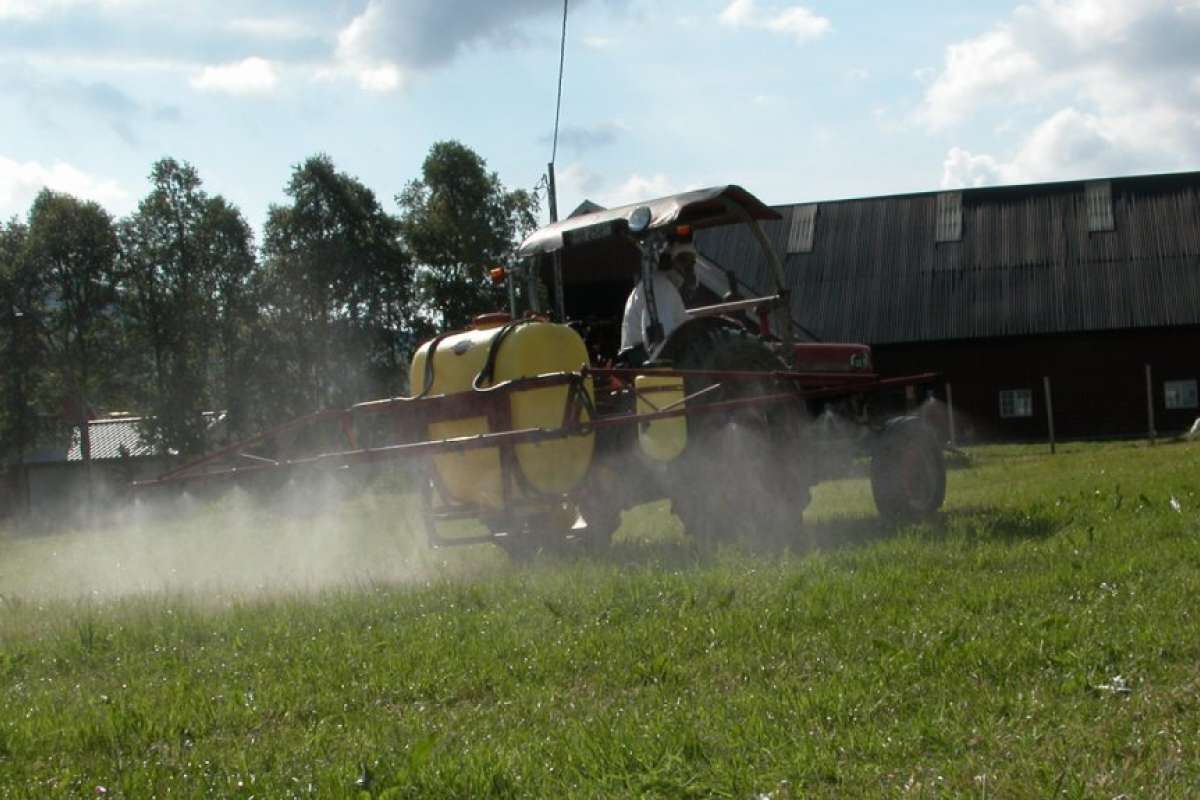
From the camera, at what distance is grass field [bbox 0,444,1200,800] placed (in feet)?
14.8

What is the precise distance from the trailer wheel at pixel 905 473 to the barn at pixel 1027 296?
22.9m

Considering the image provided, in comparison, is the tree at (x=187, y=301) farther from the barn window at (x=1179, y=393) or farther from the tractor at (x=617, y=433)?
the tractor at (x=617, y=433)

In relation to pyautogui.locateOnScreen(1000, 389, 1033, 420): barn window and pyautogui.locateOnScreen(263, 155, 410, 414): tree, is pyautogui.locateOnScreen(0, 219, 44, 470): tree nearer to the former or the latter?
pyautogui.locateOnScreen(263, 155, 410, 414): tree

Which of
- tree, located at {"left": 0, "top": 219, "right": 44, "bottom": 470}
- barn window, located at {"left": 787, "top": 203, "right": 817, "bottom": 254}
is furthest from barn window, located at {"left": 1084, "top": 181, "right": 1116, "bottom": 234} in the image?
tree, located at {"left": 0, "top": 219, "right": 44, "bottom": 470}

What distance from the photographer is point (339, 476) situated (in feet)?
32.2

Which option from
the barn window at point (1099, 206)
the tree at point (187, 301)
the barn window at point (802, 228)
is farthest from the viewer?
the tree at point (187, 301)

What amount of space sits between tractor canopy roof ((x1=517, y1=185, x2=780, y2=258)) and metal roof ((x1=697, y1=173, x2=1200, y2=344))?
22.9 m

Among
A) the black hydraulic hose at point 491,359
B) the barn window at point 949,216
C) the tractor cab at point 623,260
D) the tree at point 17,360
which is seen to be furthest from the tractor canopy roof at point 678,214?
the tree at point 17,360

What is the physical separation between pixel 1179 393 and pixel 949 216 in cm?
718

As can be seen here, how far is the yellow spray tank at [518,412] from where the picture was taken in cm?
968

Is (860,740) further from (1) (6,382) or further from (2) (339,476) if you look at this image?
(1) (6,382)

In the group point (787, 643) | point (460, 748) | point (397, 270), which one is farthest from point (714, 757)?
point (397, 270)

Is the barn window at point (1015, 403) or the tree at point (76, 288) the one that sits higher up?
the tree at point (76, 288)

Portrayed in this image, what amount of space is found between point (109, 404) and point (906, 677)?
2134 inches
